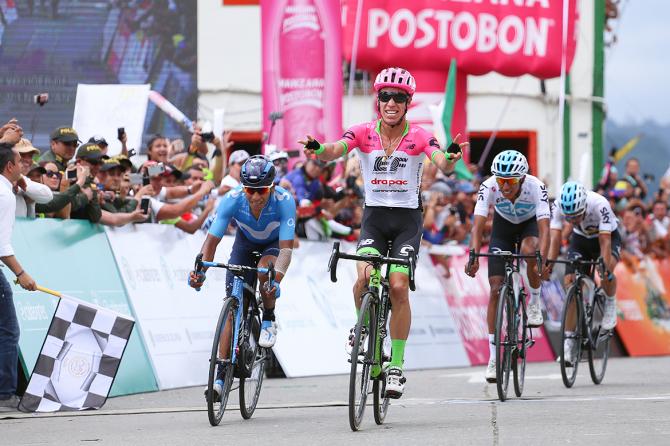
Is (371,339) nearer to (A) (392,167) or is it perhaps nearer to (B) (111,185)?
(A) (392,167)

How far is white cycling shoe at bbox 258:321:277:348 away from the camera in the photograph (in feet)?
37.0

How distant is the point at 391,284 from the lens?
1059cm

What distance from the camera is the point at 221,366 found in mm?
10625

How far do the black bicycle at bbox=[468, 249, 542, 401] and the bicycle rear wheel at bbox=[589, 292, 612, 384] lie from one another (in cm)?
183

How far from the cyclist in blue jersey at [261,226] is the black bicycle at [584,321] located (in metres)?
3.67

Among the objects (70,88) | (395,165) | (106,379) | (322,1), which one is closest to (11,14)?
(70,88)

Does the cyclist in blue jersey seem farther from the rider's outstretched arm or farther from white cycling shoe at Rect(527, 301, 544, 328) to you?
white cycling shoe at Rect(527, 301, 544, 328)

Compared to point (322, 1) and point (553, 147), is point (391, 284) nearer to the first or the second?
point (322, 1)

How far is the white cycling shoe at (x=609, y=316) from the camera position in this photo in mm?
15663

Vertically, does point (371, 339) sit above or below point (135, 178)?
below

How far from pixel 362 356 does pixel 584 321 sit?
556 cm

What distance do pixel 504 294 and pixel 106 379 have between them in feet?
11.1

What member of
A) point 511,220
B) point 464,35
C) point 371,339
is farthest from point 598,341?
point 464,35

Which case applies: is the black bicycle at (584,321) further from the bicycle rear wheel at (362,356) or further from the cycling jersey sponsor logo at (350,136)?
the bicycle rear wheel at (362,356)
